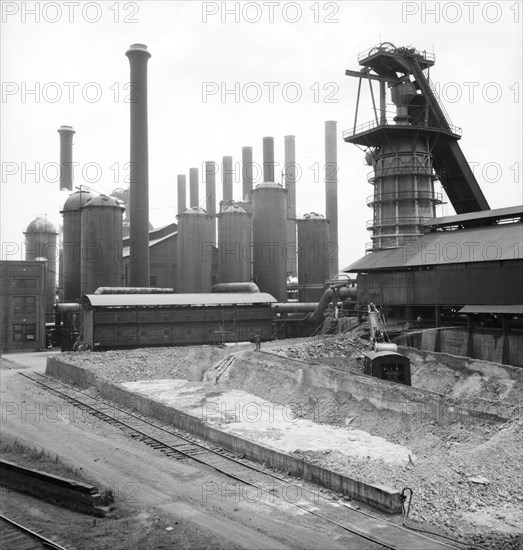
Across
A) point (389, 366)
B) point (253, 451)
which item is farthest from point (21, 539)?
point (389, 366)

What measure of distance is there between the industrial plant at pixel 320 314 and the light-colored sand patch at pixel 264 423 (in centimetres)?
13

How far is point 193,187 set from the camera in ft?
235

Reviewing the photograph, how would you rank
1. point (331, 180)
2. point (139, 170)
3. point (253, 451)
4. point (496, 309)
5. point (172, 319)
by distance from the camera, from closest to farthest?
point (253, 451) → point (496, 309) → point (172, 319) → point (139, 170) → point (331, 180)

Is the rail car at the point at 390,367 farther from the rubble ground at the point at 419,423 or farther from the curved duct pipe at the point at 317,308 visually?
the curved duct pipe at the point at 317,308

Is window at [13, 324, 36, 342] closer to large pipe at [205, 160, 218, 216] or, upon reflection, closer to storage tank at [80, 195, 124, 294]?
storage tank at [80, 195, 124, 294]

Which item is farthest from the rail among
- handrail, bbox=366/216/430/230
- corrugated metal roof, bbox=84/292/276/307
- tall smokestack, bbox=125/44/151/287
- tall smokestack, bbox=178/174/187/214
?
tall smokestack, bbox=178/174/187/214

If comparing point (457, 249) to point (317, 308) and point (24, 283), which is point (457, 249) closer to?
point (317, 308)

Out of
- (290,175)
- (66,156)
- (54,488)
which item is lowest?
(54,488)

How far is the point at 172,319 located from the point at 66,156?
111 ft

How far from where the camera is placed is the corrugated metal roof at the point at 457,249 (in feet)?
95.6

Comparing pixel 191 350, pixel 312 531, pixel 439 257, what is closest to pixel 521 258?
pixel 439 257

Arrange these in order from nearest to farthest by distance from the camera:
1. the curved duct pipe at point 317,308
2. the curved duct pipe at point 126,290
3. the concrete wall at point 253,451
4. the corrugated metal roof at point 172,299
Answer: the concrete wall at point 253,451, the corrugated metal roof at point 172,299, the curved duct pipe at point 126,290, the curved duct pipe at point 317,308

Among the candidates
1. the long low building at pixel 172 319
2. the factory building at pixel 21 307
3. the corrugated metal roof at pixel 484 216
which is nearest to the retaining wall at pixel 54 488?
the long low building at pixel 172 319

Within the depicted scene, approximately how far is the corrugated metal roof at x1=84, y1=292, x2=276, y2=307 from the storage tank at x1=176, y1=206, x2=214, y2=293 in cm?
650
